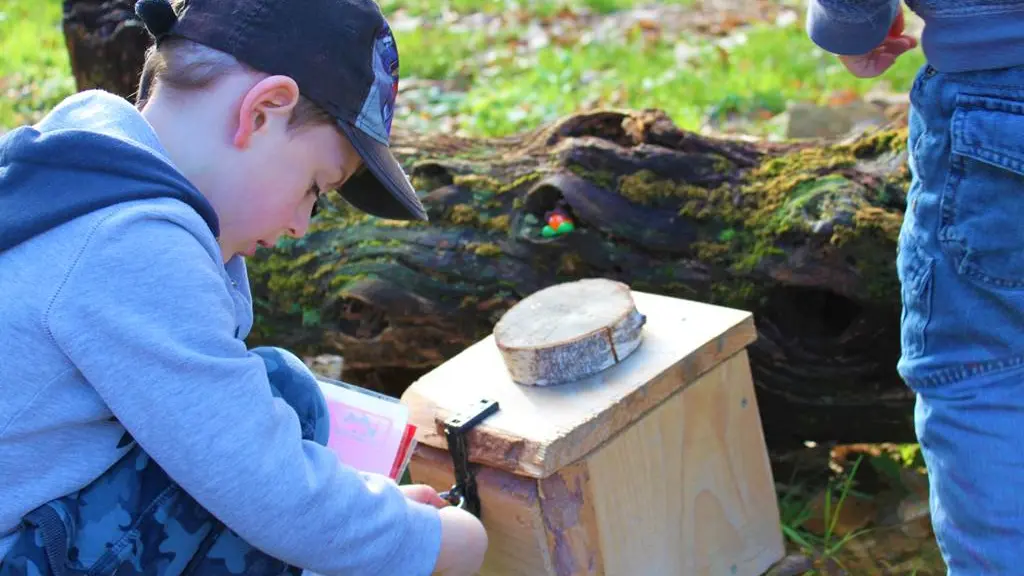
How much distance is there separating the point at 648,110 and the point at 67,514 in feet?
5.06

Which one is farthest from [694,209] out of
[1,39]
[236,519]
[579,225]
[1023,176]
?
[1,39]

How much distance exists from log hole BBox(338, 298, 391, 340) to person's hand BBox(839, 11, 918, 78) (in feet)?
3.89

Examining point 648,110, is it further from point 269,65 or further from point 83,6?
point 83,6

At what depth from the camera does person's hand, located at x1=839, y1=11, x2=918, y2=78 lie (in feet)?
6.15

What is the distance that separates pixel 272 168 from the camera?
1.52m

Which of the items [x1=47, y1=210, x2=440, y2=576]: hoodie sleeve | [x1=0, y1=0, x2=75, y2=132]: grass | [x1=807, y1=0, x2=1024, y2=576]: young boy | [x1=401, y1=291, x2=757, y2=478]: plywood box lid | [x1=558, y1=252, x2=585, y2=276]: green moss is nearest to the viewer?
[x1=47, y1=210, x2=440, y2=576]: hoodie sleeve

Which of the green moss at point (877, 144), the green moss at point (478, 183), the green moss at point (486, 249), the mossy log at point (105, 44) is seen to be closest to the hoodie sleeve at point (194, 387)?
the green moss at point (486, 249)

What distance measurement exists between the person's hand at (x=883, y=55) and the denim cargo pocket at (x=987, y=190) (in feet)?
1.06

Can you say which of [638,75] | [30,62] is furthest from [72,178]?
[30,62]

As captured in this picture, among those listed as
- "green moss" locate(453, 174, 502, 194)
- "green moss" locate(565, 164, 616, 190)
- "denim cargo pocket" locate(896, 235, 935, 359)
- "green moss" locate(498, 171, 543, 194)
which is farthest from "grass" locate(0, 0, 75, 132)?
"denim cargo pocket" locate(896, 235, 935, 359)

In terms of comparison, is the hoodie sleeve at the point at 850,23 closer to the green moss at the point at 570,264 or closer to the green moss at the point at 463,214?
the green moss at the point at 570,264

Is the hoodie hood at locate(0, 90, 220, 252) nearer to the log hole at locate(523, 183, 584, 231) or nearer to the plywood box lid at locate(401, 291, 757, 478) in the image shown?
the plywood box lid at locate(401, 291, 757, 478)

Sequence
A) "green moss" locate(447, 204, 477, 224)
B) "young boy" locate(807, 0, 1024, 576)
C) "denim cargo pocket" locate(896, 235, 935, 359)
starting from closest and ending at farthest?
1. "young boy" locate(807, 0, 1024, 576)
2. "denim cargo pocket" locate(896, 235, 935, 359)
3. "green moss" locate(447, 204, 477, 224)

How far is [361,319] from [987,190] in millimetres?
1450
